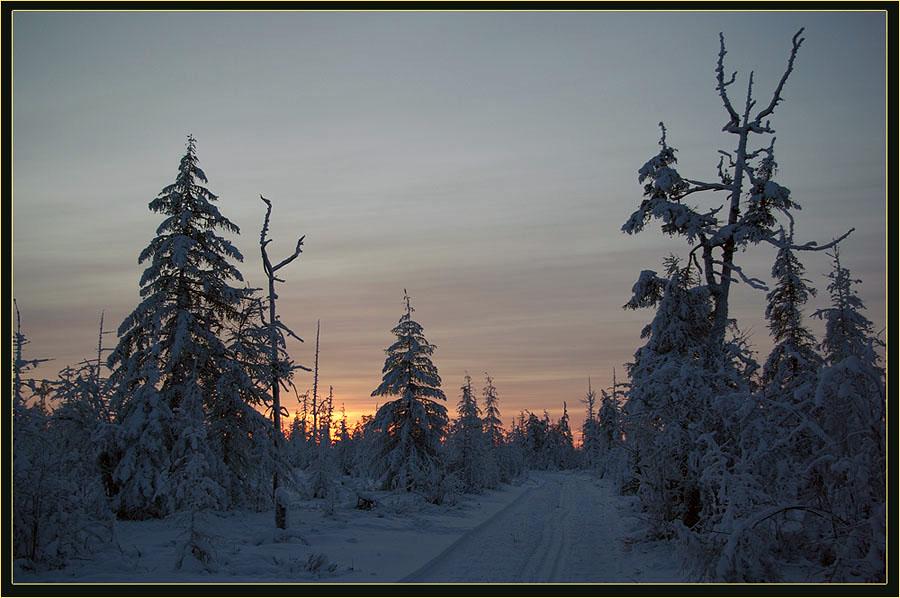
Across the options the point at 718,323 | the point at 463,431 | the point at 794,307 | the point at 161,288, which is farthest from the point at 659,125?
the point at 463,431

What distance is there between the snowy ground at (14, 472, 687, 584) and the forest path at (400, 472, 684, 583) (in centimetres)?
2

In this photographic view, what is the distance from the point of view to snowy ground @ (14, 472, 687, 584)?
11609 millimetres

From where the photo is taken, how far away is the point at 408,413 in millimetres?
29891

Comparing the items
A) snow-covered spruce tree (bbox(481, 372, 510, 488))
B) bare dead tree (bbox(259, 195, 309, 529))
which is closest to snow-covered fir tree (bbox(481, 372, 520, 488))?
snow-covered spruce tree (bbox(481, 372, 510, 488))

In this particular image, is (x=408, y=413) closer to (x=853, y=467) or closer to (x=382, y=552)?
(x=382, y=552)

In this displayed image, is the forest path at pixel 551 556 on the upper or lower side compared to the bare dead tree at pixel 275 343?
lower

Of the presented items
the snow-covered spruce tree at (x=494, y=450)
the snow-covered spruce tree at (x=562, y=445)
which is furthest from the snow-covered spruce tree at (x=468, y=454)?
the snow-covered spruce tree at (x=562, y=445)

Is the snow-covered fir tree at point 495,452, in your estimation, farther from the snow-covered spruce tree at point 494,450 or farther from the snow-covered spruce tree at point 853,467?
the snow-covered spruce tree at point 853,467

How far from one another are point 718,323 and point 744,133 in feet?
16.3

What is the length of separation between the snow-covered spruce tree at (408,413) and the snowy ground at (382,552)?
6.20 meters

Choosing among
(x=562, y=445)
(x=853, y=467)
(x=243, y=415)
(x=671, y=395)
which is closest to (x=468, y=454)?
(x=243, y=415)

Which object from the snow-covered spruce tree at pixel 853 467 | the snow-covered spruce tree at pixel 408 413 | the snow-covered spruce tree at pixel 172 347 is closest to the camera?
the snow-covered spruce tree at pixel 853 467

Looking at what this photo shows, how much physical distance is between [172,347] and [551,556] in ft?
44.1

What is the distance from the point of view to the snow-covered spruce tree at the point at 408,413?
29.2m
